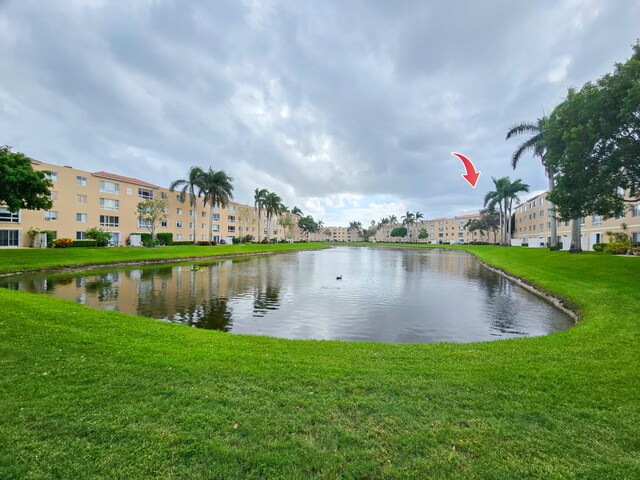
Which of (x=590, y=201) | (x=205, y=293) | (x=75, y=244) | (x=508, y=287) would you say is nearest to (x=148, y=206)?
(x=75, y=244)

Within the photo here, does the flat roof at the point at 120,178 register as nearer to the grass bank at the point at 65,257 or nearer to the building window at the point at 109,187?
the building window at the point at 109,187

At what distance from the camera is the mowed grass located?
136 inches

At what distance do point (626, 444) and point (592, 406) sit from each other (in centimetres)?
98

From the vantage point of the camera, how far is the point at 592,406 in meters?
4.76

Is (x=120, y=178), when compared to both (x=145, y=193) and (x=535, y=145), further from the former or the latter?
(x=535, y=145)

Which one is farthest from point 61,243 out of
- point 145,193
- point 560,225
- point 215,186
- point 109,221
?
point 560,225

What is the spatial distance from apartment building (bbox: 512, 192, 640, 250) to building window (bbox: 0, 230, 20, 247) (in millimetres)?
61178

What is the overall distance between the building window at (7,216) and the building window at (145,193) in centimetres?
2016

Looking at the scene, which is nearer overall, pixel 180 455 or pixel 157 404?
pixel 180 455

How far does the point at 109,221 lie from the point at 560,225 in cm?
8368

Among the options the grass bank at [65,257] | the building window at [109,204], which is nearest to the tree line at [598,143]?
the grass bank at [65,257]

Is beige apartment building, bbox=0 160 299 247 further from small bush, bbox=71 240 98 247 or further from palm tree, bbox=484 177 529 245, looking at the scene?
palm tree, bbox=484 177 529 245

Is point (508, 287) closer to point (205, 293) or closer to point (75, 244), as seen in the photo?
point (205, 293)

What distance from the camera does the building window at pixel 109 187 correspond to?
54.3m
